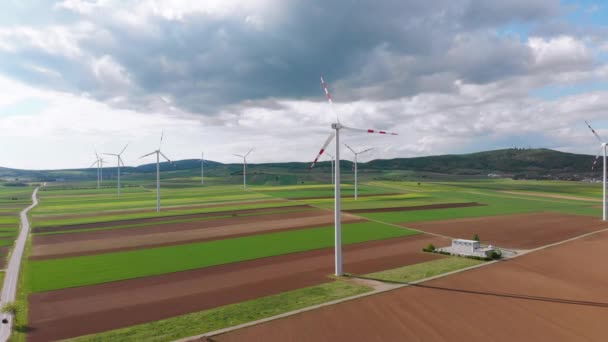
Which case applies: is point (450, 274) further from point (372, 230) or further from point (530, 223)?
point (530, 223)

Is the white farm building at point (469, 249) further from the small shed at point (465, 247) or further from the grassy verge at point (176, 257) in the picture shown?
the grassy verge at point (176, 257)

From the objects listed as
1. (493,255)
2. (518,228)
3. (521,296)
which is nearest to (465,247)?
(493,255)

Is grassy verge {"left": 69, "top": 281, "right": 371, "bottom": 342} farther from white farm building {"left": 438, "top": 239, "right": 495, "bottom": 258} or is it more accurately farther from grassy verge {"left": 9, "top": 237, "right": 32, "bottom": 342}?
white farm building {"left": 438, "top": 239, "right": 495, "bottom": 258}

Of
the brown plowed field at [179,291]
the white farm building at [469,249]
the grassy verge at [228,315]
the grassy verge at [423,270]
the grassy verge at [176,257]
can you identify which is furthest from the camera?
the white farm building at [469,249]

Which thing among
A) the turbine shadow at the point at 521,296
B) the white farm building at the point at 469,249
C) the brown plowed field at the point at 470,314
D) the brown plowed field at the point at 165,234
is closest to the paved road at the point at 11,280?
the brown plowed field at the point at 165,234

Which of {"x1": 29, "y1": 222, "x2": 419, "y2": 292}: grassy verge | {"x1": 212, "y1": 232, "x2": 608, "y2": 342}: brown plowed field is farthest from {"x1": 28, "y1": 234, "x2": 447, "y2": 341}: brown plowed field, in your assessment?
{"x1": 212, "y1": 232, "x2": 608, "y2": 342}: brown plowed field

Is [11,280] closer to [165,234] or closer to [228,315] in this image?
[228,315]

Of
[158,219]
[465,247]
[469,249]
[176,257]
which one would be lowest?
[176,257]
